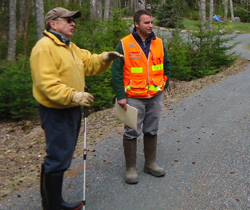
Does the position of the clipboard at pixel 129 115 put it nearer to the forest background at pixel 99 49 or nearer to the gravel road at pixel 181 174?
the gravel road at pixel 181 174

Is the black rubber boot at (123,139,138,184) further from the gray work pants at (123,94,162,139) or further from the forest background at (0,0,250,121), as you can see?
the forest background at (0,0,250,121)

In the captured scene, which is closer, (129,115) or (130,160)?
(129,115)

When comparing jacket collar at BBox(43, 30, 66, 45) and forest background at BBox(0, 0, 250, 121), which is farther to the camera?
forest background at BBox(0, 0, 250, 121)

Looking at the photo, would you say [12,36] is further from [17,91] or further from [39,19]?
[17,91]

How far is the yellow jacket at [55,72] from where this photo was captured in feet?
9.28

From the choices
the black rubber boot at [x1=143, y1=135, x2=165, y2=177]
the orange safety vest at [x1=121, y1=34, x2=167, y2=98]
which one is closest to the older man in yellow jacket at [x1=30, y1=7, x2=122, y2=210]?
the orange safety vest at [x1=121, y1=34, x2=167, y2=98]

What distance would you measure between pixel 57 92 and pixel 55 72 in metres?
0.22

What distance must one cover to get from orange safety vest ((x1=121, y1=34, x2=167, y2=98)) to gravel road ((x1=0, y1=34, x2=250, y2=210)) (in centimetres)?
126

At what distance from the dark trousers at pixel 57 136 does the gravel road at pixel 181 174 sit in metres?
0.84

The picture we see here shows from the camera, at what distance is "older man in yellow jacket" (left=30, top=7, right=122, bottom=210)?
2855mm

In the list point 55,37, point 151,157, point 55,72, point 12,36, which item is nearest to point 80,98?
point 55,72

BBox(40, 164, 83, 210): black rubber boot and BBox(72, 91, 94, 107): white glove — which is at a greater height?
BBox(72, 91, 94, 107): white glove

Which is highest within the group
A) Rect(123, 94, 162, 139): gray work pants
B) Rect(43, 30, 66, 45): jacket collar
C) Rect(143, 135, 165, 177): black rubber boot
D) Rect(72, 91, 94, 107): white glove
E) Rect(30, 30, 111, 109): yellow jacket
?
Rect(43, 30, 66, 45): jacket collar

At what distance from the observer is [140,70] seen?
12.9 ft
